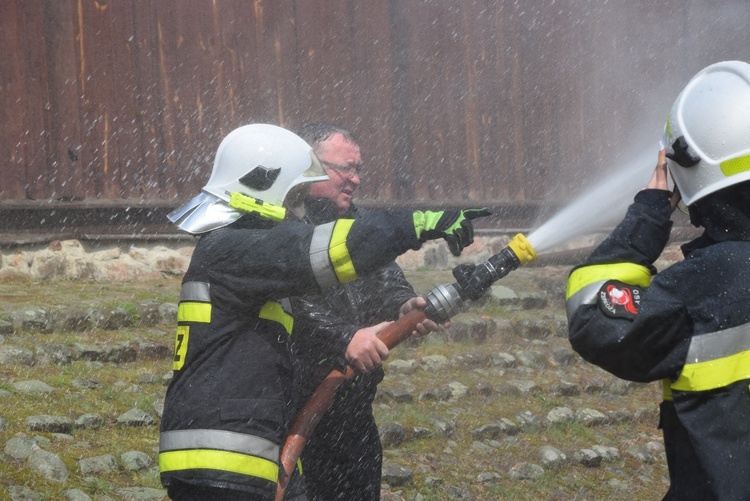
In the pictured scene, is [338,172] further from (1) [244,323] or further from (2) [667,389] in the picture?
(2) [667,389]

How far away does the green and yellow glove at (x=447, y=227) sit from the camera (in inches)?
120

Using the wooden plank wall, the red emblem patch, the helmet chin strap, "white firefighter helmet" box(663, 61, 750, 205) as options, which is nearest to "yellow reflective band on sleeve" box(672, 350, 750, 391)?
the red emblem patch

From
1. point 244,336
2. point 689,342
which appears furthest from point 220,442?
point 689,342

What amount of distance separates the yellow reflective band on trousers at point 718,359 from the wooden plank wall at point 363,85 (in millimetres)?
7320

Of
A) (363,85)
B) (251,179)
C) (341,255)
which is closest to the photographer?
(341,255)

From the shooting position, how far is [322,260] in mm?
3055

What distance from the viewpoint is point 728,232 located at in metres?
2.40

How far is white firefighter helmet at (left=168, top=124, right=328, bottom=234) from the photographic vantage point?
340cm

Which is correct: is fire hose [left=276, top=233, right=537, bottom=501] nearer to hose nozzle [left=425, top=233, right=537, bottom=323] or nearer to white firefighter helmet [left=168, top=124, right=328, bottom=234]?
hose nozzle [left=425, top=233, right=537, bottom=323]

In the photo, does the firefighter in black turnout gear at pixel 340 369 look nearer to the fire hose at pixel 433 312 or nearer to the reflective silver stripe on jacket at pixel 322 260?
the fire hose at pixel 433 312

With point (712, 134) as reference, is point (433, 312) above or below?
below

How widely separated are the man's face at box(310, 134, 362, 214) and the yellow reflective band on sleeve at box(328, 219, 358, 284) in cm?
151

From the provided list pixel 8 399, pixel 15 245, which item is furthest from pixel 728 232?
pixel 15 245

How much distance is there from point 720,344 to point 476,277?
1.18 m
